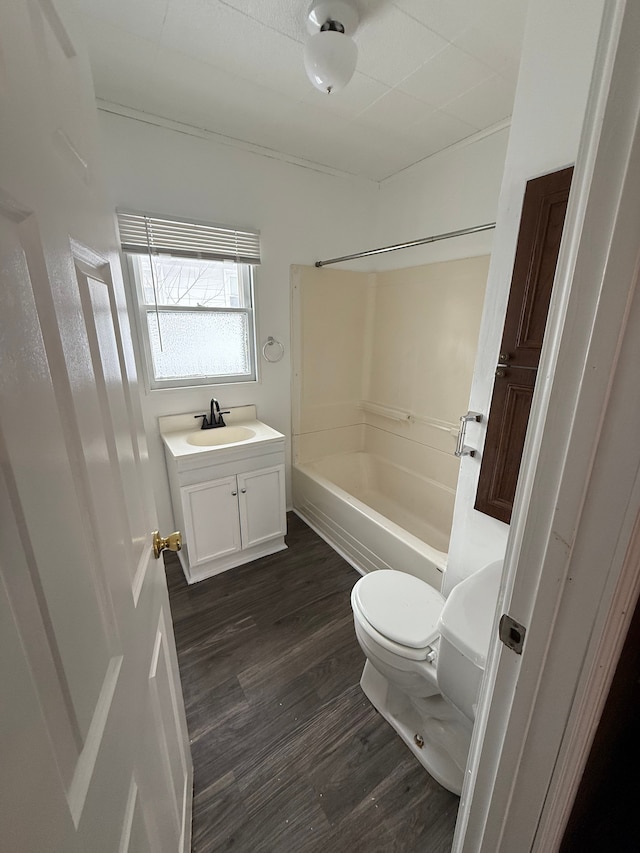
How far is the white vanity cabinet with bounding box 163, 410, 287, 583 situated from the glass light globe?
1.63 meters

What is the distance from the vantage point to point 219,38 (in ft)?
4.17

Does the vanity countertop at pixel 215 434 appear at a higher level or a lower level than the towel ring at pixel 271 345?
lower

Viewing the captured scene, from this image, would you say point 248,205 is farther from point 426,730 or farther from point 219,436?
point 426,730

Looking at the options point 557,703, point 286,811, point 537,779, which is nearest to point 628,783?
point 537,779

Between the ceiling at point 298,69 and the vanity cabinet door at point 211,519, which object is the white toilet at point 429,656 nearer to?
the vanity cabinet door at point 211,519

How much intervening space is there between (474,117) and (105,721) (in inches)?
101

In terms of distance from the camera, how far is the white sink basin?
7.23 feet

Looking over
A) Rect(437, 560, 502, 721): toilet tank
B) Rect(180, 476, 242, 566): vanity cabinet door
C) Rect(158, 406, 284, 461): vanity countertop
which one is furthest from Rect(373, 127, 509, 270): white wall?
Rect(180, 476, 242, 566): vanity cabinet door

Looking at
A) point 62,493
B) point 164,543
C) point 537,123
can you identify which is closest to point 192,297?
point 164,543

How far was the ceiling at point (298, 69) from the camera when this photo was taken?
1170mm

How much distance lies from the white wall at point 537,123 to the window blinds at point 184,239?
4.91 ft

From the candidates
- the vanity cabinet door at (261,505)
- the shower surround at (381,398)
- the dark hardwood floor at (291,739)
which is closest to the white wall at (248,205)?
the shower surround at (381,398)

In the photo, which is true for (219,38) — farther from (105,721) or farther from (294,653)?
(294,653)

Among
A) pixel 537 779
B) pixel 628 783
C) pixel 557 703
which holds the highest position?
pixel 557 703
